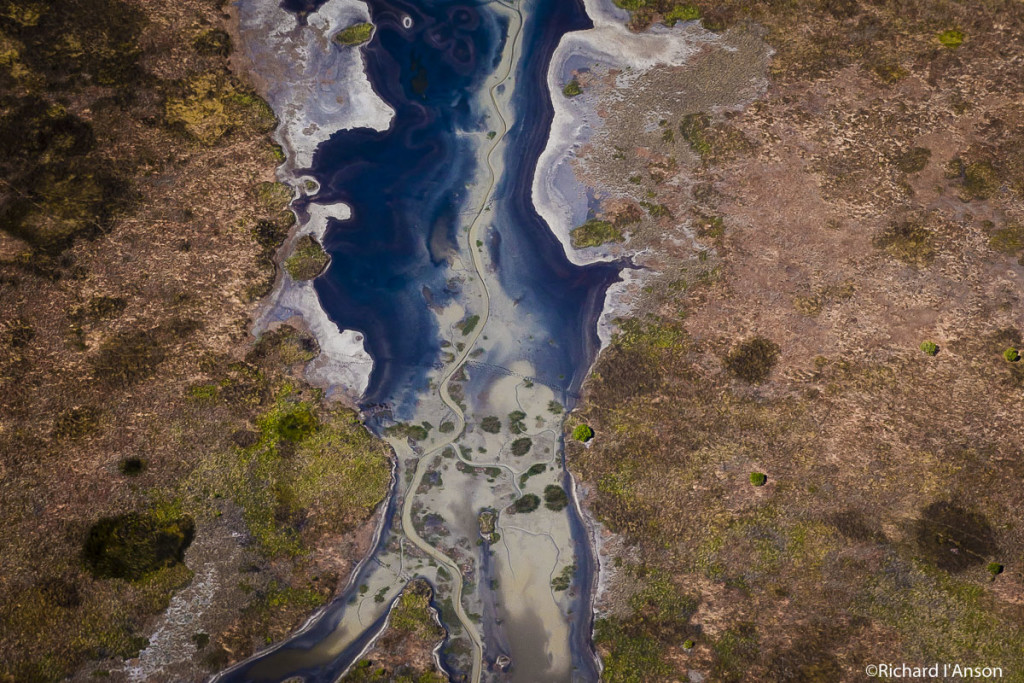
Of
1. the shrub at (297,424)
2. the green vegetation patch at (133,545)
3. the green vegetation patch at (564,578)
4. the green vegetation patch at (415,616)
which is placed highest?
the shrub at (297,424)

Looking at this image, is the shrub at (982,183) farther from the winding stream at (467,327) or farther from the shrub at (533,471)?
the shrub at (533,471)

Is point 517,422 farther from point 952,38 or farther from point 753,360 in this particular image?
point 952,38

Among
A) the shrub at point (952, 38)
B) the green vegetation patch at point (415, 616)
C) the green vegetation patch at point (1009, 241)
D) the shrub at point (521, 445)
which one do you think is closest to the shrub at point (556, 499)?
the shrub at point (521, 445)

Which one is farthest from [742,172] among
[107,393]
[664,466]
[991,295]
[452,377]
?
[107,393]

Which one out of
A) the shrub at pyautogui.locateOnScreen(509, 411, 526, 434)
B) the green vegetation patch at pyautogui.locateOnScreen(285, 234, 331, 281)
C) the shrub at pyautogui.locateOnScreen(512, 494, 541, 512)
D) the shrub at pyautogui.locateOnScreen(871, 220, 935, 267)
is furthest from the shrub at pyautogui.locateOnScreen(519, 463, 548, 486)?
the shrub at pyautogui.locateOnScreen(871, 220, 935, 267)

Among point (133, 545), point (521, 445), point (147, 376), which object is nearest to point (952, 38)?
point (521, 445)

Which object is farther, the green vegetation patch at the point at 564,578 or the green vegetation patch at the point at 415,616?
the green vegetation patch at the point at 564,578

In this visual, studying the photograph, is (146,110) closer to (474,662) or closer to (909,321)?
(474,662)
